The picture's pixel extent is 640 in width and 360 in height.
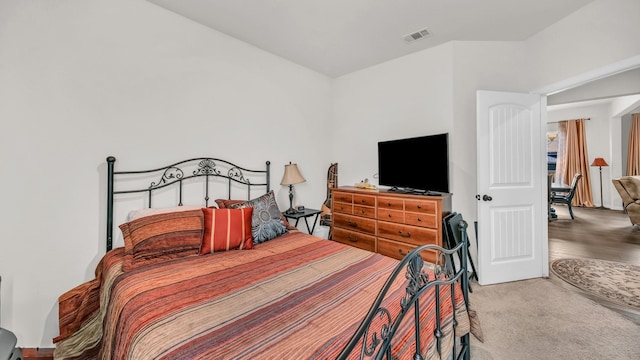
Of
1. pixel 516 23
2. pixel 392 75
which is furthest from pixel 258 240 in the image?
pixel 516 23

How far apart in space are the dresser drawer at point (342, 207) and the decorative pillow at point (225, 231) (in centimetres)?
154

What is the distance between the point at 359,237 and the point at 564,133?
8.19 metres

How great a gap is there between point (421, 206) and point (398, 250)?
573mm

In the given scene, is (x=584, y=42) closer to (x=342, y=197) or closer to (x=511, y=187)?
(x=511, y=187)

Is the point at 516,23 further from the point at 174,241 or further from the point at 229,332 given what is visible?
the point at 174,241

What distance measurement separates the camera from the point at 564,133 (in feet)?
24.0

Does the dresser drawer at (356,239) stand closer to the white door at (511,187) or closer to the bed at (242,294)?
the bed at (242,294)

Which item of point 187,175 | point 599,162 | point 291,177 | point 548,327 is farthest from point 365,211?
point 599,162

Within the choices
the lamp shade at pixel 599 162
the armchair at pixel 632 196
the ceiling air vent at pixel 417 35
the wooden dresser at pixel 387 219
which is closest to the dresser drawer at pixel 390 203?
the wooden dresser at pixel 387 219

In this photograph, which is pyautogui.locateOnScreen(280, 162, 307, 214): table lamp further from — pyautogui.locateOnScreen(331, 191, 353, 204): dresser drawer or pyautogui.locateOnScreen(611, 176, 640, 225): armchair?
pyautogui.locateOnScreen(611, 176, 640, 225): armchair

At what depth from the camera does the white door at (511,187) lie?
272cm

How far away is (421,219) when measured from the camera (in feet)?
8.46

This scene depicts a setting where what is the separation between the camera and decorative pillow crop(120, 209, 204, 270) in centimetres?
173

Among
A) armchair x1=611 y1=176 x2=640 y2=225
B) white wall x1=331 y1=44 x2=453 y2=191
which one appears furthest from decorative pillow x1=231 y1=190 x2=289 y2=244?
armchair x1=611 y1=176 x2=640 y2=225
